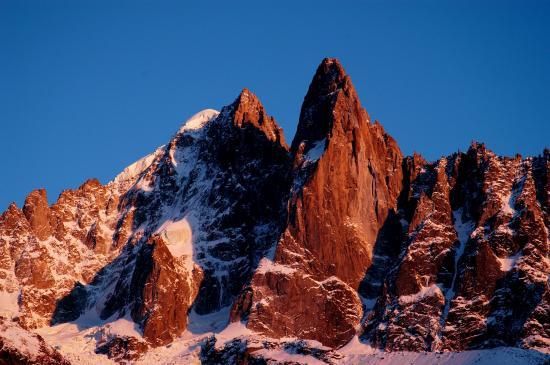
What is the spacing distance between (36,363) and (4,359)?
19.2 ft

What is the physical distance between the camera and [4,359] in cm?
19438

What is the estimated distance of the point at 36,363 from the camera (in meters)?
199
